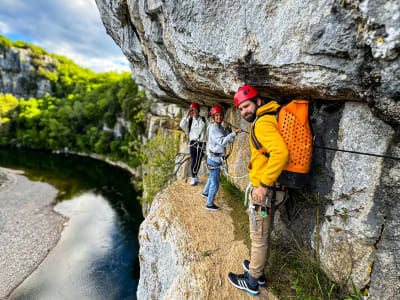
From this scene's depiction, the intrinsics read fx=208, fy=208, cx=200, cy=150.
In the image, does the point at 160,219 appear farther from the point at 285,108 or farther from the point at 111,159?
the point at 111,159

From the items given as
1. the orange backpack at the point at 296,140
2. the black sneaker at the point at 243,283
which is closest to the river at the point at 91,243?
the black sneaker at the point at 243,283

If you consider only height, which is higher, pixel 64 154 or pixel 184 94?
pixel 184 94

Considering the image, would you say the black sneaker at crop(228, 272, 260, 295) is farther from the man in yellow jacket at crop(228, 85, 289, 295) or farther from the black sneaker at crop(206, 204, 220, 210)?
the black sneaker at crop(206, 204, 220, 210)

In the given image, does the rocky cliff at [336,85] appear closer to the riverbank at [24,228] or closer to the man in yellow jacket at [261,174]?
the man in yellow jacket at [261,174]

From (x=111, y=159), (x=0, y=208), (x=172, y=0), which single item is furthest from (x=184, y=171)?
(x=111, y=159)

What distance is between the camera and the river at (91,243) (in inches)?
389

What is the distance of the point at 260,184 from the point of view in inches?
105

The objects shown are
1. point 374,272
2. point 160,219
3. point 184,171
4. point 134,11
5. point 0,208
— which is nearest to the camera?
point 374,272

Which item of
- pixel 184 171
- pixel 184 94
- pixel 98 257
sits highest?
pixel 184 94

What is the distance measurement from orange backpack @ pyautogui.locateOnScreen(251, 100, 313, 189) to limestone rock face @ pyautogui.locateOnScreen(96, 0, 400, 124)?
38 centimetres

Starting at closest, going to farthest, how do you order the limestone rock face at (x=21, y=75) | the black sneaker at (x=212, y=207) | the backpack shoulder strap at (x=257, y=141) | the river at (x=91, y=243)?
1. the backpack shoulder strap at (x=257, y=141)
2. the black sneaker at (x=212, y=207)
3. the river at (x=91, y=243)
4. the limestone rock face at (x=21, y=75)

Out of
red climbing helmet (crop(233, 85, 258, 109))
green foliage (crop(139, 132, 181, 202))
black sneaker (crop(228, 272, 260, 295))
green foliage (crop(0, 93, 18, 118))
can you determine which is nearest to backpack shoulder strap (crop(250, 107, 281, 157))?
→ red climbing helmet (crop(233, 85, 258, 109))

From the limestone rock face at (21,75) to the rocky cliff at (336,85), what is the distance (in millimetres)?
68003

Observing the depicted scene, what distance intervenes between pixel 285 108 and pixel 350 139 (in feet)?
2.92
